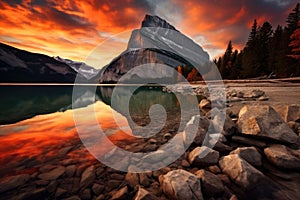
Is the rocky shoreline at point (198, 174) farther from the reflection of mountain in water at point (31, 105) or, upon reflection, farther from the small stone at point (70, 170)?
the reflection of mountain in water at point (31, 105)

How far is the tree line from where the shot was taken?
27.2 m

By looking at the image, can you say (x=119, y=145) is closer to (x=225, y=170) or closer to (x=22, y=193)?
(x=22, y=193)

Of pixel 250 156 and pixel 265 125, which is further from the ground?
pixel 265 125

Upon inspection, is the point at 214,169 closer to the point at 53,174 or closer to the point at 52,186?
the point at 52,186

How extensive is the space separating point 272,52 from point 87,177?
42238 millimetres

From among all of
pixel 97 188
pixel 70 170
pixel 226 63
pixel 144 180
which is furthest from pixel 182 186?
pixel 226 63

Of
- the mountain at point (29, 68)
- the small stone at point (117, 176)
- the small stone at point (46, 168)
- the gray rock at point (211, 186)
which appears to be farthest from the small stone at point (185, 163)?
the mountain at point (29, 68)

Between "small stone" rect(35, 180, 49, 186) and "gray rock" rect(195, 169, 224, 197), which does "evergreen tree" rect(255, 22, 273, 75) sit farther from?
"small stone" rect(35, 180, 49, 186)

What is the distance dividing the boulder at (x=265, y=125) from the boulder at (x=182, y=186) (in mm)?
2709

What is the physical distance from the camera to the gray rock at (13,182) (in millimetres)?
2818

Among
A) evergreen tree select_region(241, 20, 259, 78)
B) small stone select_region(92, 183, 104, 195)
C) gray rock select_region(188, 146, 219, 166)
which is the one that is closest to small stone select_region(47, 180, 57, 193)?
small stone select_region(92, 183, 104, 195)

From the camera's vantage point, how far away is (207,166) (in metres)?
3.25

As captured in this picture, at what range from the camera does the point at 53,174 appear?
327 cm

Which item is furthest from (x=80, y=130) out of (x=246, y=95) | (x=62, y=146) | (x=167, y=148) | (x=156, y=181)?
(x=246, y=95)
